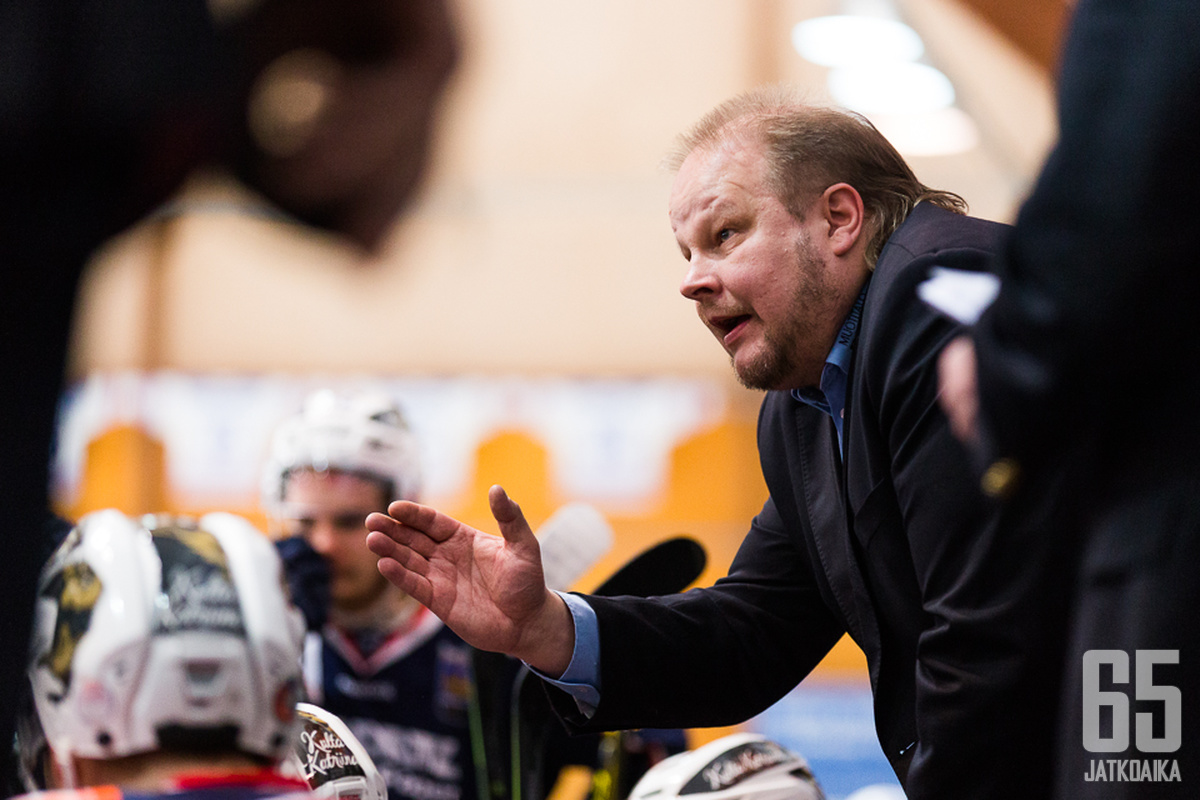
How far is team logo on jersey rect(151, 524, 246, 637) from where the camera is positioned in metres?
1.64

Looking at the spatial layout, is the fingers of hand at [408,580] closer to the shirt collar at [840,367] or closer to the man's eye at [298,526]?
the shirt collar at [840,367]

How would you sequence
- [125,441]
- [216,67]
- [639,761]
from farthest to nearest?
[125,441]
[639,761]
[216,67]

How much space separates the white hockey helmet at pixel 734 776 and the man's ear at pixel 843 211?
3.33 feet

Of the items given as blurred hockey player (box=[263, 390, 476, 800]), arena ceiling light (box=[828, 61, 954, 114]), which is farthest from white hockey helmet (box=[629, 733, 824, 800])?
arena ceiling light (box=[828, 61, 954, 114])

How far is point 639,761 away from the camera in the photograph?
3.08 metres

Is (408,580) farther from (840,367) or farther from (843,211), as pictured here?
(843,211)

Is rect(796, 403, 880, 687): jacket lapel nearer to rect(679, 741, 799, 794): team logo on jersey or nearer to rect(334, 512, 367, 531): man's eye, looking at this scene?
rect(679, 741, 799, 794): team logo on jersey

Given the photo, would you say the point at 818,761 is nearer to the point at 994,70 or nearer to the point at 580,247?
the point at 580,247

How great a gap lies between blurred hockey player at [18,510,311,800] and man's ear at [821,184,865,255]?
48.7 inches

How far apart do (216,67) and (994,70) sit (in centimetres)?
952

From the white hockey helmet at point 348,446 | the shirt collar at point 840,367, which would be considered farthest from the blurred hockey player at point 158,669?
the white hockey helmet at point 348,446

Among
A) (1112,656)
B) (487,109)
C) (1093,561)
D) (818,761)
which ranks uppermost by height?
(487,109)

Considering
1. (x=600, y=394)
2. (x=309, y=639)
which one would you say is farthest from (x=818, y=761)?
(x=309, y=639)

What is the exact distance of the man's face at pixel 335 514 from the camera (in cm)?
391
